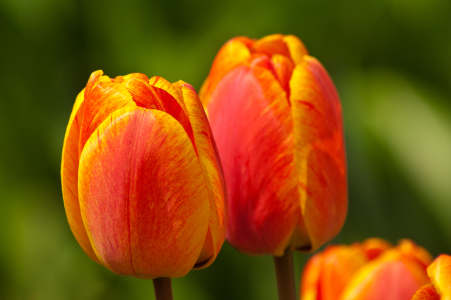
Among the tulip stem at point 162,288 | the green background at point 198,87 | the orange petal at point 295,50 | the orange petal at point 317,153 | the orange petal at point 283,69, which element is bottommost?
the green background at point 198,87

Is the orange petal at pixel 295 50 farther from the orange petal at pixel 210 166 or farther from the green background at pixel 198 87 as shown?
the green background at pixel 198 87

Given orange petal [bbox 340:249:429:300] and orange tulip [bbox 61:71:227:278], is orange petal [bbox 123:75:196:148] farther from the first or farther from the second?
orange petal [bbox 340:249:429:300]

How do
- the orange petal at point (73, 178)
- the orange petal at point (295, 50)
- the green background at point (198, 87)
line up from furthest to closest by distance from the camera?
the green background at point (198, 87) → the orange petal at point (295, 50) → the orange petal at point (73, 178)

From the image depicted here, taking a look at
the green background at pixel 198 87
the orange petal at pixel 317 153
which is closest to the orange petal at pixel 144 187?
the orange petal at pixel 317 153

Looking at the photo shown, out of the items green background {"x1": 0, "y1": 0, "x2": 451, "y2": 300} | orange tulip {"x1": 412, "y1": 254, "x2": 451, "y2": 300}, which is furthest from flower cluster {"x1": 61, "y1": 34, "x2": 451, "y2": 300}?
green background {"x1": 0, "y1": 0, "x2": 451, "y2": 300}

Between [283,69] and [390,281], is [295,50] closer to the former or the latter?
[283,69]

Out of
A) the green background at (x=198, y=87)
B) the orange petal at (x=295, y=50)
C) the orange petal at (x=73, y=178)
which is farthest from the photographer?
the green background at (x=198, y=87)

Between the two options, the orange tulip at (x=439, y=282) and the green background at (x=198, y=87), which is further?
the green background at (x=198, y=87)
